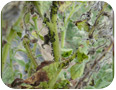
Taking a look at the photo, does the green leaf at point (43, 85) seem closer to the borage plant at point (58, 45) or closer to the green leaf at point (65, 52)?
the borage plant at point (58, 45)

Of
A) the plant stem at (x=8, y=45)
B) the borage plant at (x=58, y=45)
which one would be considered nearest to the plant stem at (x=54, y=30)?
the borage plant at (x=58, y=45)

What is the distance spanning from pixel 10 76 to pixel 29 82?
0.07 meters

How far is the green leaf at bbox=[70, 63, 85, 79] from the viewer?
856 millimetres

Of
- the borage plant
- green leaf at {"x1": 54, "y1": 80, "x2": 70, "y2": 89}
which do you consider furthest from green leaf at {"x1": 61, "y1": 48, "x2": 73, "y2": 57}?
green leaf at {"x1": 54, "y1": 80, "x2": 70, "y2": 89}

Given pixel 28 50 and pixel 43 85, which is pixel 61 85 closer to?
pixel 43 85

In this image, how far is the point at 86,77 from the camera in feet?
2.87

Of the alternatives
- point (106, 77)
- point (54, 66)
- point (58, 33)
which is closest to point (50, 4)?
point (58, 33)

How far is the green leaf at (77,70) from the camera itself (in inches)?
33.7

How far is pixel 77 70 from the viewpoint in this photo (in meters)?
0.86

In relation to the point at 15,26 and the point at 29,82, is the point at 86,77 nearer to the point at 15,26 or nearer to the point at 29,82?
the point at 29,82

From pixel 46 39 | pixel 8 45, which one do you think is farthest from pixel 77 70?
pixel 8 45

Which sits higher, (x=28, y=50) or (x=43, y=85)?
(x=28, y=50)

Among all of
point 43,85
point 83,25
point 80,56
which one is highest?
point 83,25

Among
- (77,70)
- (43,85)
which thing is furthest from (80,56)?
(43,85)
